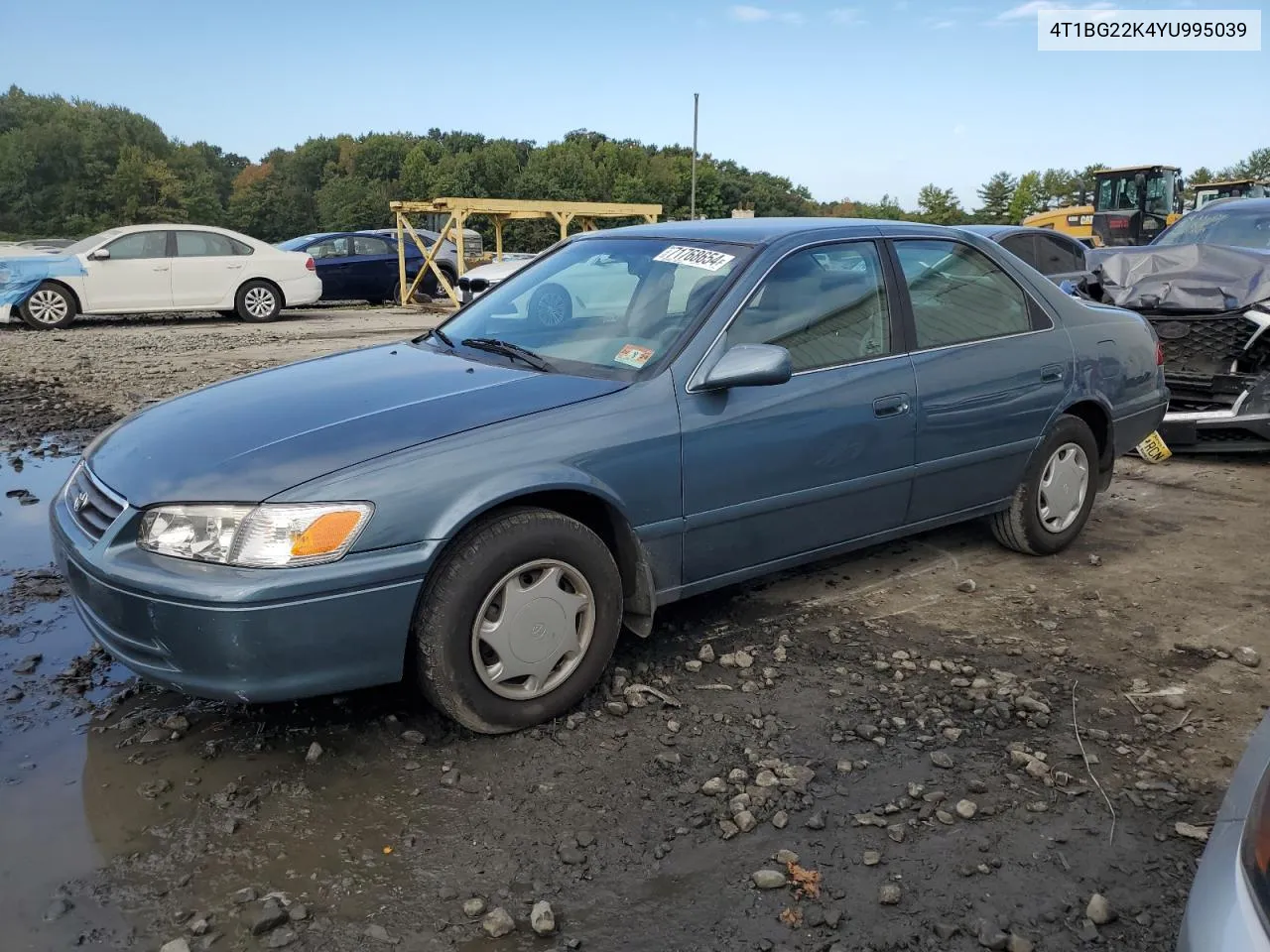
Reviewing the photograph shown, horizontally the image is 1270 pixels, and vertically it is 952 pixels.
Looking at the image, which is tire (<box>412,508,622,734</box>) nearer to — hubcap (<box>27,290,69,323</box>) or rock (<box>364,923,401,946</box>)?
rock (<box>364,923,401,946</box>)

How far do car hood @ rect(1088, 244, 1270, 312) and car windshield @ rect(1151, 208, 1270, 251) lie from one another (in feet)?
3.97

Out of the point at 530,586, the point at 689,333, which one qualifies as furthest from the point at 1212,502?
the point at 530,586

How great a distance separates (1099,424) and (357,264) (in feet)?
54.5

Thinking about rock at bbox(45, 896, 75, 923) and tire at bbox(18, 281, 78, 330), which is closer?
rock at bbox(45, 896, 75, 923)

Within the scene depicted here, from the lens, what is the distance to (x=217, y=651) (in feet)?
9.00

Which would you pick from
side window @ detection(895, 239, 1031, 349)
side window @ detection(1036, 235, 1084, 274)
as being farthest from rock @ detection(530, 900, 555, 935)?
side window @ detection(1036, 235, 1084, 274)

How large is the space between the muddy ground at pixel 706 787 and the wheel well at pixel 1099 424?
31.6 inches

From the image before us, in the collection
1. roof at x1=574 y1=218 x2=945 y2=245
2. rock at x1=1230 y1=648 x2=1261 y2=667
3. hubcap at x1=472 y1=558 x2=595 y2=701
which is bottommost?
rock at x1=1230 y1=648 x2=1261 y2=667

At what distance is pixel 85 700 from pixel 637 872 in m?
2.04

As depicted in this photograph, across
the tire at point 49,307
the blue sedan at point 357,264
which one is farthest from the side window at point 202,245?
the blue sedan at point 357,264

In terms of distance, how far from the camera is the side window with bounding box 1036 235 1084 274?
9898mm

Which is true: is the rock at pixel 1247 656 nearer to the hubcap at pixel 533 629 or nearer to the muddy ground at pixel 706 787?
the muddy ground at pixel 706 787

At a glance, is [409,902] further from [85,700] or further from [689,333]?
[689,333]

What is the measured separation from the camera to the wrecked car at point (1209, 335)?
6.69 m
